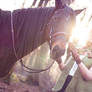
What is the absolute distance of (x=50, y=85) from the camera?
26.5 feet

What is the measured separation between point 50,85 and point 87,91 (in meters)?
4.57

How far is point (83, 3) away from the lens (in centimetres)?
959

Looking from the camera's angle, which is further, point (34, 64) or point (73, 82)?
point (34, 64)

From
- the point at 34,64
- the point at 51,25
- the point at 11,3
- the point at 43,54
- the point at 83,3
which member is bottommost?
the point at 34,64

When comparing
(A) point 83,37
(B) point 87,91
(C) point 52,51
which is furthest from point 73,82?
(A) point 83,37

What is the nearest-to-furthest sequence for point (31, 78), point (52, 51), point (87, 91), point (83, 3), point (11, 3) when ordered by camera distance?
point (52, 51) → point (87, 91) → point (31, 78) → point (83, 3) → point (11, 3)

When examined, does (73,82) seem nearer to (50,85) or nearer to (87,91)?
(87,91)

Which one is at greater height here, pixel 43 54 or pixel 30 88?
→ pixel 43 54

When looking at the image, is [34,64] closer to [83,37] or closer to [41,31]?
[83,37]

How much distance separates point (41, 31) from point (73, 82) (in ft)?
4.91

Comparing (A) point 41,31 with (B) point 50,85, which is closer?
(A) point 41,31

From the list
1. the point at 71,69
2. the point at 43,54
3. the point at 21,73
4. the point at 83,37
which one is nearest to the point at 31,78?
the point at 21,73

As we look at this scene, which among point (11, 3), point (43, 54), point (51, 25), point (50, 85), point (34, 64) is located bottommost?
point (50, 85)

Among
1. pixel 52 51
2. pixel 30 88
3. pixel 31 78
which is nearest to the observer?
pixel 52 51
